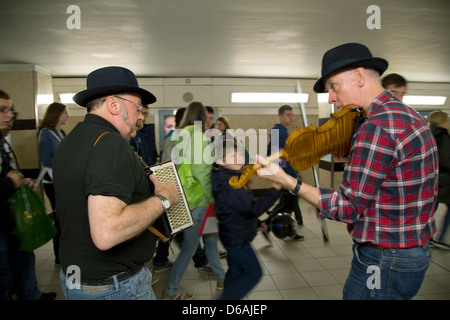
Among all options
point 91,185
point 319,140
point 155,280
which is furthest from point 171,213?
point 155,280

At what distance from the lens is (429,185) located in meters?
1.23

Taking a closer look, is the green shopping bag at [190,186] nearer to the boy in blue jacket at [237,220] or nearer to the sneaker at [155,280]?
the boy in blue jacket at [237,220]

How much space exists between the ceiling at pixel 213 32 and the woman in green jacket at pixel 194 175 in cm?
107

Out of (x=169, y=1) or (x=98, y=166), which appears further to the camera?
(x=169, y=1)

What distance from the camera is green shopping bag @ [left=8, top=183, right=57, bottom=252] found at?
200 cm

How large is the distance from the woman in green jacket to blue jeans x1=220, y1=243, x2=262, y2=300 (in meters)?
0.49

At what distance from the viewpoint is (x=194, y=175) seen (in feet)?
7.96

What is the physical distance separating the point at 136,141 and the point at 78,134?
2054 mm

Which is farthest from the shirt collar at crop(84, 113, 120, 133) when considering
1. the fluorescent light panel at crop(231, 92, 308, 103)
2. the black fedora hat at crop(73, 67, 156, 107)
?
the fluorescent light panel at crop(231, 92, 308, 103)

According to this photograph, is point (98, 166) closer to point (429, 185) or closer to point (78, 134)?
point (78, 134)

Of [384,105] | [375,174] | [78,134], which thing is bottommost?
[375,174]

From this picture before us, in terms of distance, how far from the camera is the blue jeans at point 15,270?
1985 mm

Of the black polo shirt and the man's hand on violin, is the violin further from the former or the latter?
the black polo shirt
